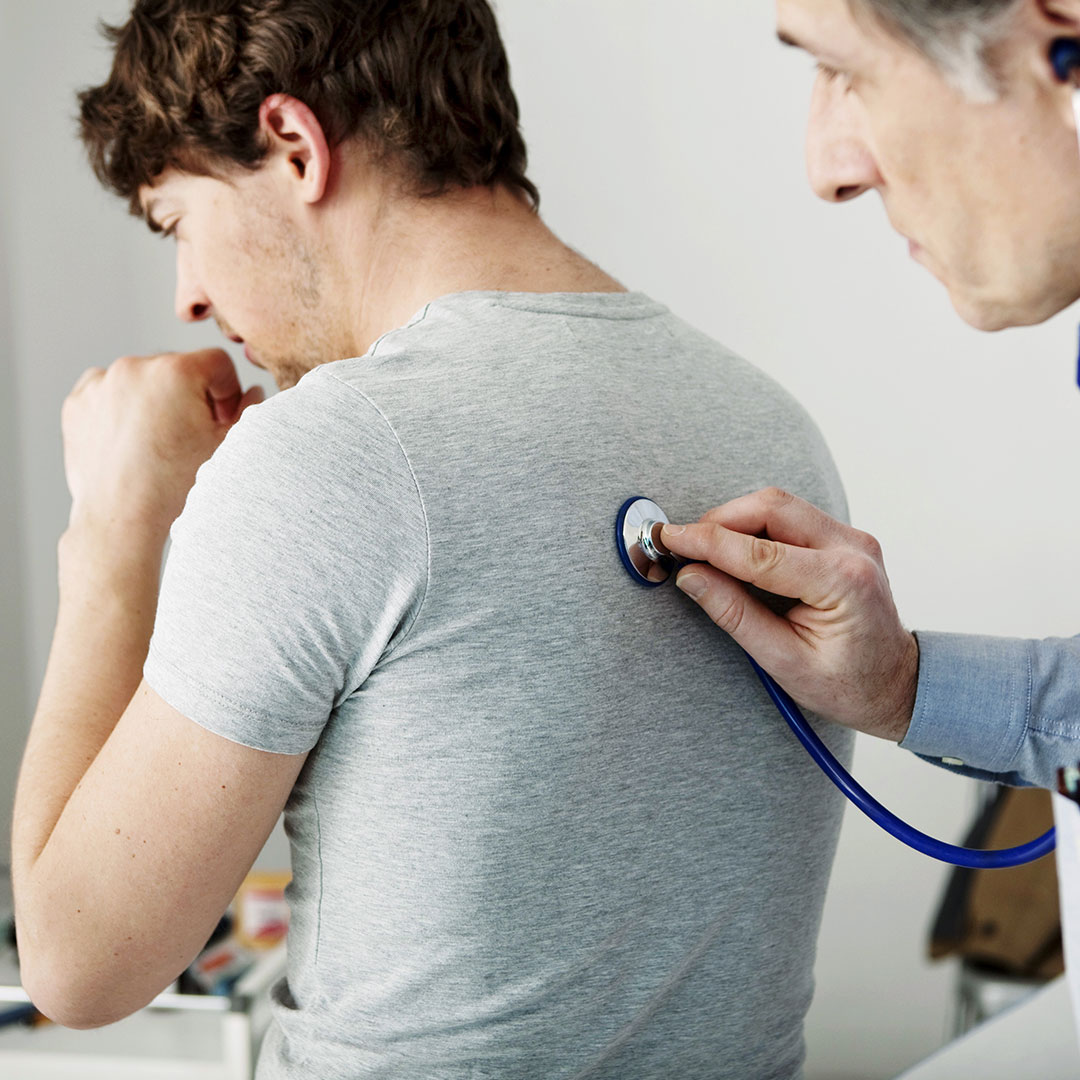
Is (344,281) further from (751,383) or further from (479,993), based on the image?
(479,993)

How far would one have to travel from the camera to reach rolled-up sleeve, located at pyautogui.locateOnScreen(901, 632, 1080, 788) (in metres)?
0.86

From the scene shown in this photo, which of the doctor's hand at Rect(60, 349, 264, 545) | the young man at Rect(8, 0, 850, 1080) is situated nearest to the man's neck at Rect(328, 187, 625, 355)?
the young man at Rect(8, 0, 850, 1080)

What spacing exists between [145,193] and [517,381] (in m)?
0.58

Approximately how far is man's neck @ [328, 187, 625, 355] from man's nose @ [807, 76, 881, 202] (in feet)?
0.85

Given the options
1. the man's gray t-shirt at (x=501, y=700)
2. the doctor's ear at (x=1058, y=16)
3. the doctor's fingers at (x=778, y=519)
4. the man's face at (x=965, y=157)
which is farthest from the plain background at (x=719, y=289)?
the doctor's ear at (x=1058, y=16)

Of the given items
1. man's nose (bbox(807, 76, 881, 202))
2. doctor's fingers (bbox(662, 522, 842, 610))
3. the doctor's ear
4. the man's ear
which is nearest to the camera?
the doctor's ear

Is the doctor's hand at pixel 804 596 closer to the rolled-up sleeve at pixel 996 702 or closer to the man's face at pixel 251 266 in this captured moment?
the rolled-up sleeve at pixel 996 702

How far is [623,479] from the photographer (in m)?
0.74

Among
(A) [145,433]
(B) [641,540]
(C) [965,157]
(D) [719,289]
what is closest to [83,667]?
(A) [145,433]

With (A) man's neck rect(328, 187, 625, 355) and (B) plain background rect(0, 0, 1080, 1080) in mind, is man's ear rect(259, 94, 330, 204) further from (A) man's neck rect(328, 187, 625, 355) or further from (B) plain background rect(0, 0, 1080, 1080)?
(B) plain background rect(0, 0, 1080, 1080)

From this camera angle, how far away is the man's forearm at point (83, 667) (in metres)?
0.83

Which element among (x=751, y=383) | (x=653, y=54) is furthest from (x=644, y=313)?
(x=653, y=54)

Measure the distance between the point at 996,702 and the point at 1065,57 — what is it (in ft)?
1.67

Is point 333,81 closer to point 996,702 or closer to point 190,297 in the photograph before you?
point 190,297
